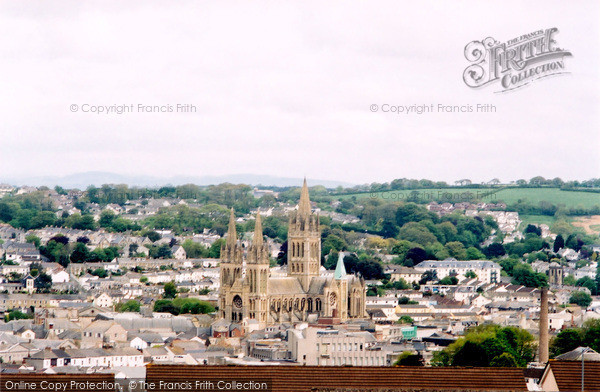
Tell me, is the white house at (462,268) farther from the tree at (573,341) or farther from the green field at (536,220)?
the tree at (573,341)

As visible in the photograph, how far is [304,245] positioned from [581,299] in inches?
1213

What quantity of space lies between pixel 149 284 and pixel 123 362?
56.2m

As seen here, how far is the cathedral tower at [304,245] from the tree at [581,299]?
28.4 m

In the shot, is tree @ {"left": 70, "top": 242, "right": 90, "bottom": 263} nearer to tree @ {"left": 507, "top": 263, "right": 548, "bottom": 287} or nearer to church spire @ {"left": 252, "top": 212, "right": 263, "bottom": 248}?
tree @ {"left": 507, "top": 263, "right": 548, "bottom": 287}

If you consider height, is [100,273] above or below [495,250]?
below

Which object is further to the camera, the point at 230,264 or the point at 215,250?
the point at 215,250

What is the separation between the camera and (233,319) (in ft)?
280

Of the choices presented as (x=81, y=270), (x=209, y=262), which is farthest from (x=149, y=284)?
(x=209, y=262)

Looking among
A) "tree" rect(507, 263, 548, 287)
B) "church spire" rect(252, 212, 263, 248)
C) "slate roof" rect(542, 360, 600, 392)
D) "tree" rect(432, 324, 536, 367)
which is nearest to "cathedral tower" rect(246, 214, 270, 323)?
"church spire" rect(252, 212, 263, 248)

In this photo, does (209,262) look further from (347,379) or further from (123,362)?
(347,379)

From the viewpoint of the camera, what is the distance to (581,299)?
11400 cm

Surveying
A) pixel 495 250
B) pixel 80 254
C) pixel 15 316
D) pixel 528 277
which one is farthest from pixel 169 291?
pixel 495 250

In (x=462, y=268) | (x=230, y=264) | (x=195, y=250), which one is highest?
(x=230, y=264)

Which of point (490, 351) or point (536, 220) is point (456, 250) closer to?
point (536, 220)
